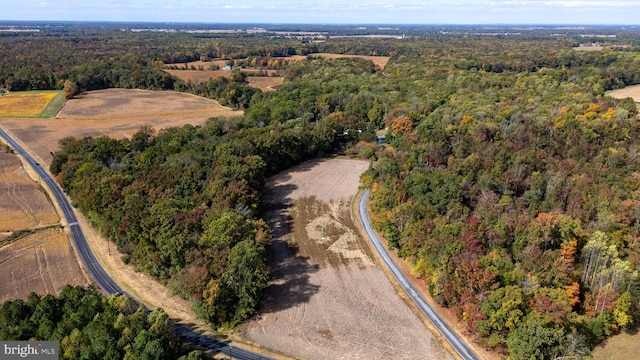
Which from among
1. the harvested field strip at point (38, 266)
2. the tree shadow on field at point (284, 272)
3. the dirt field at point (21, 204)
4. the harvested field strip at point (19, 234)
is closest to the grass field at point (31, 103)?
the dirt field at point (21, 204)

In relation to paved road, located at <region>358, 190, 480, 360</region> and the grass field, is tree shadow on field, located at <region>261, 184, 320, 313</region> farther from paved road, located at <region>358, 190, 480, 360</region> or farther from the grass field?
the grass field

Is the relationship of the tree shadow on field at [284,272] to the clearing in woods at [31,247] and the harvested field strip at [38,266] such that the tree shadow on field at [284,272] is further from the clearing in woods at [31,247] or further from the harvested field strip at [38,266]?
the harvested field strip at [38,266]

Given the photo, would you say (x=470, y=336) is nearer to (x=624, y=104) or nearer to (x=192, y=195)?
(x=192, y=195)

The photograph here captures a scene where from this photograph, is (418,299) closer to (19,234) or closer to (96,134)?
(19,234)

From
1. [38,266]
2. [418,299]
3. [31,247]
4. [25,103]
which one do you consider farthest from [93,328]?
[25,103]

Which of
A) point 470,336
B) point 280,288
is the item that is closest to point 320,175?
point 280,288

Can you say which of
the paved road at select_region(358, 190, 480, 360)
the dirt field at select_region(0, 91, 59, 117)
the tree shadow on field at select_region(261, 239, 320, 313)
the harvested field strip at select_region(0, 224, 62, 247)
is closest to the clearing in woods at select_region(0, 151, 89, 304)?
the harvested field strip at select_region(0, 224, 62, 247)

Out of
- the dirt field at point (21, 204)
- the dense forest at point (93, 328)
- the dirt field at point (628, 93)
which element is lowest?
the dirt field at point (21, 204)
